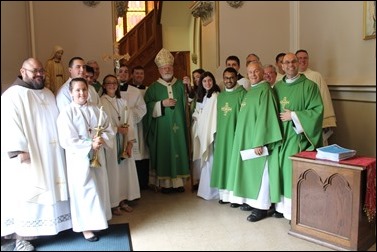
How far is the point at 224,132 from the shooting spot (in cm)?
433

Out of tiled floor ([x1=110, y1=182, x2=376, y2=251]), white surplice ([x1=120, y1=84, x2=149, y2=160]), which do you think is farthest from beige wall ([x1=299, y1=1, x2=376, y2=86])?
white surplice ([x1=120, y1=84, x2=149, y2=160])

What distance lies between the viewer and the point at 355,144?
15.2ft

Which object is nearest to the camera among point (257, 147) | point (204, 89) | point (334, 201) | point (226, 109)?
point (334, 201)

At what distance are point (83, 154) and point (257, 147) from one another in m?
1.60

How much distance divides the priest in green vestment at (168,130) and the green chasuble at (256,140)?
2.89 ft

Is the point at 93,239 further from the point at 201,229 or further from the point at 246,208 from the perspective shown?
the point at 246,208

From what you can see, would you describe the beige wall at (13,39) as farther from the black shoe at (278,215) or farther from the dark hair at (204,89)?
the black shoe at (278,215)

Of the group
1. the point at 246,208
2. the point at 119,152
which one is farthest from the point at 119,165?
the point at 246,208

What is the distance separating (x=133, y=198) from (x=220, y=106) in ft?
4.50

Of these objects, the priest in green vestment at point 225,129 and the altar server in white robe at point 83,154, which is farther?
the priest in green vestment at point 225,129

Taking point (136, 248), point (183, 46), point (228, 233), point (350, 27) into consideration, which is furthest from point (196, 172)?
point (183, 46)

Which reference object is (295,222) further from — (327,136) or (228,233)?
(327,136)

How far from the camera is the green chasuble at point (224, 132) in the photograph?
4.25m

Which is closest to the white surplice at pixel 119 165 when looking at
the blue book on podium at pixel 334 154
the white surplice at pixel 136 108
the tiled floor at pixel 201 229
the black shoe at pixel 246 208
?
the tiled floor at pixel 201 229
